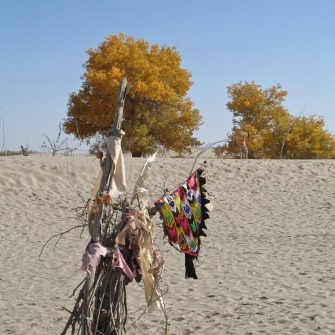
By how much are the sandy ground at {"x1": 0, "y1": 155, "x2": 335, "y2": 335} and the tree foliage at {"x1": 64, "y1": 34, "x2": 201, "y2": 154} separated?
8980 mm

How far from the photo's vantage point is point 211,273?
8047mm

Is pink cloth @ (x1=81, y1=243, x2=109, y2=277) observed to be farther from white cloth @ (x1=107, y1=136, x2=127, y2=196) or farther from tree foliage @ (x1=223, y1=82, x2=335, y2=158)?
tree foliage @ (x1=223, y1=82, x2=335, y2=158)

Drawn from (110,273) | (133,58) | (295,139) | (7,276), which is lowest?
(7,276)

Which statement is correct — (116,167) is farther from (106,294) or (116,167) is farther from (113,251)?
(106,294)

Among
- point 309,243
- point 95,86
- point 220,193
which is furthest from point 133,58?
point 309,243

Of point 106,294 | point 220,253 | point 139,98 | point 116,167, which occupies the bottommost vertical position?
point 220,253

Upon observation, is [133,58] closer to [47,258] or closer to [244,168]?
[244,168]

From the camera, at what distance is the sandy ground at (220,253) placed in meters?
5.86

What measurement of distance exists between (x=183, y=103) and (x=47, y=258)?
65.9 feet

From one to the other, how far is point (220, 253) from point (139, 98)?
18.2m

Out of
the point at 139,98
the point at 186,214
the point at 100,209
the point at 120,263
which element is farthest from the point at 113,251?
the point at 139,98

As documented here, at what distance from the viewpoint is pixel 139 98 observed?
88.6 ft

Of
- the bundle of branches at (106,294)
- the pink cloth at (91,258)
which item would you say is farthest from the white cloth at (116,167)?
the pink cloth at (91,258)

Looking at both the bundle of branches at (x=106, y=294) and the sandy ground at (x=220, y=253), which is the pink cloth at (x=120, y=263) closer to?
the bundle of branches at (x=106, y=294)
